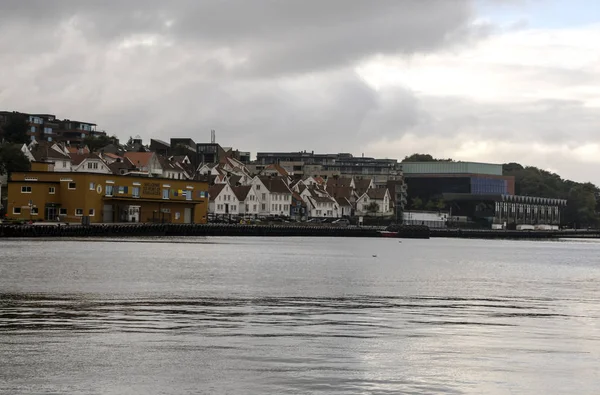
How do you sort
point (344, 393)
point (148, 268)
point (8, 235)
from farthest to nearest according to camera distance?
1. point (8, 235)
2. point (148, 268)
3. point (344, 393)

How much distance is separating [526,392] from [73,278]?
33.6 m

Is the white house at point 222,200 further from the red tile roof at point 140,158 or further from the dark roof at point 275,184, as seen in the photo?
the red tile roof at point 140,158

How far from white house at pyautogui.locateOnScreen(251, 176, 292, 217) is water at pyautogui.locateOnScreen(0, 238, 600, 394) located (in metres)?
135

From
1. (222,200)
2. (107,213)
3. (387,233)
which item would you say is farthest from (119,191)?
(387,233)

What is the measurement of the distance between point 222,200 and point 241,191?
5351mm

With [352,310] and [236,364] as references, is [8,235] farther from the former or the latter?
[236,364]

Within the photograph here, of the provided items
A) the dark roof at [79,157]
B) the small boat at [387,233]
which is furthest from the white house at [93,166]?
the small boat at [387,233]

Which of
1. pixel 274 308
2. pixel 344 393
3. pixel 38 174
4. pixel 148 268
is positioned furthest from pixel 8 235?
pixel 344 393

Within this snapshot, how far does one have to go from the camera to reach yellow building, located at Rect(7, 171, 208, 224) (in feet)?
416

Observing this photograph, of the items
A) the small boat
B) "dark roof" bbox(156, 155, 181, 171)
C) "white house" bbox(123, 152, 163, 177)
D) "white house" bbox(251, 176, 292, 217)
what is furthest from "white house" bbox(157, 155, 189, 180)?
the small boat

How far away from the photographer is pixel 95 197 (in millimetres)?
130500

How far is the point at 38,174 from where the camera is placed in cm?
12775

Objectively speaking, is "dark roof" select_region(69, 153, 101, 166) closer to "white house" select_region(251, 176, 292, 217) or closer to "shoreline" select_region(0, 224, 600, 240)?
"shoreline" select_region(0, 224, 600, 240)

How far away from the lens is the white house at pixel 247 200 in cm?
18775
